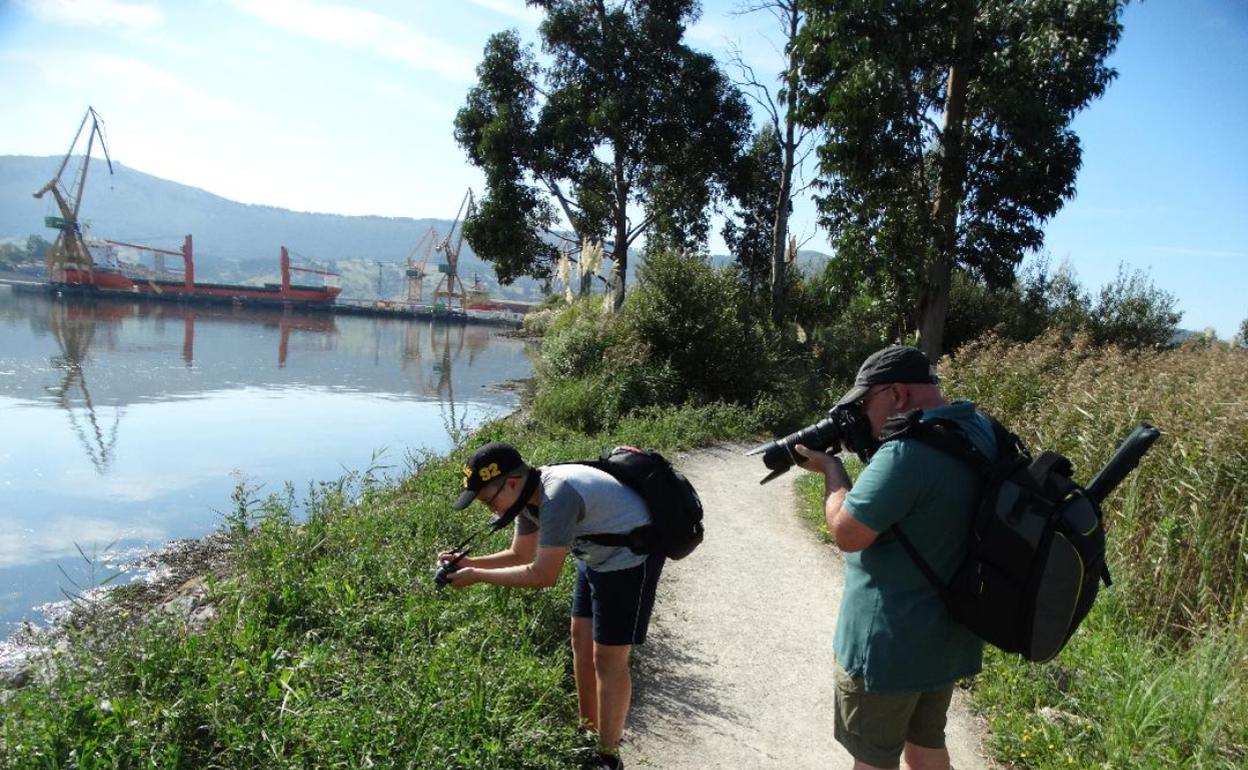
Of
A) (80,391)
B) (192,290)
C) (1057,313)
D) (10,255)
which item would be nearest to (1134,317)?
(1057,313)

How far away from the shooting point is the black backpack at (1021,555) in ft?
6.60

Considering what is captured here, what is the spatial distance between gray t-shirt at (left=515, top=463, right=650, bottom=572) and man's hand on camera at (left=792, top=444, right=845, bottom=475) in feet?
2.17

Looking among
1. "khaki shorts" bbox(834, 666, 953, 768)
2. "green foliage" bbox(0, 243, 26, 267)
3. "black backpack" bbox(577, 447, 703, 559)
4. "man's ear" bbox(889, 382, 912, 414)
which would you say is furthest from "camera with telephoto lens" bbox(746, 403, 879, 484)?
"green foliage" bbox(0, 243, 26, 267)

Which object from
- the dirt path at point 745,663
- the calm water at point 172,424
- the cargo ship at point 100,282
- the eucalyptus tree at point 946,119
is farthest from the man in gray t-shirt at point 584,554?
the cargo ship at point 100,282

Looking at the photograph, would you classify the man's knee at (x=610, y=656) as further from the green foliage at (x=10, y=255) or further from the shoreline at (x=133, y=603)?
the green foliage at (x=10, y=255)

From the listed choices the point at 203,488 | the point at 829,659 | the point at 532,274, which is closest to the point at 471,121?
the point at 532,274

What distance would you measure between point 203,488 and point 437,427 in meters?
4.83

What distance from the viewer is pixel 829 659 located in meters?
4.62

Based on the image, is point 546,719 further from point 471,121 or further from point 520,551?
point 471,121

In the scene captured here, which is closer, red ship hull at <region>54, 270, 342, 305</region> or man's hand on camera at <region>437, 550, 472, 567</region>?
man's hand on camera at <region>437, 550, 472, 567</region>

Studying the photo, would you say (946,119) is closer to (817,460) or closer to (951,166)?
(951,166)

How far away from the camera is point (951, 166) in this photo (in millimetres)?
13625

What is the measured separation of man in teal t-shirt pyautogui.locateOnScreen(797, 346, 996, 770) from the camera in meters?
2.10

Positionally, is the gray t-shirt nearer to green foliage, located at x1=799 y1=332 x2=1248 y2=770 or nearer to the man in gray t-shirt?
the man in gray t-shirt
